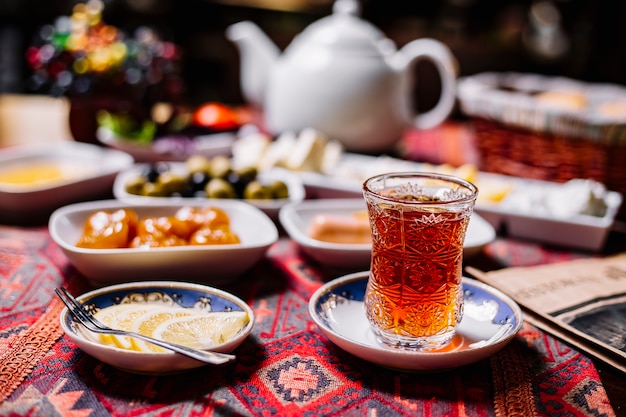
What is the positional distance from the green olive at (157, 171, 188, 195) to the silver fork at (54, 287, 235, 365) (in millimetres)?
518

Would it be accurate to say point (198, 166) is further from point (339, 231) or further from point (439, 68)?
point (439, 68)

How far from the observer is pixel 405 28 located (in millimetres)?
4391

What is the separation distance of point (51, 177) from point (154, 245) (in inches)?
23.8

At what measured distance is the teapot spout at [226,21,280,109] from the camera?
5.92ft

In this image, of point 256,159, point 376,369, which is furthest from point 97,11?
point 376,369

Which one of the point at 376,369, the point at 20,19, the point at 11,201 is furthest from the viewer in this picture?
the point at 20,19

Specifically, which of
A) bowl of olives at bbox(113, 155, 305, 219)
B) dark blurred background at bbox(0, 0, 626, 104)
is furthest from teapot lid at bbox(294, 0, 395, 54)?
dark blurred background at bbox(0, 0, 626, 104)

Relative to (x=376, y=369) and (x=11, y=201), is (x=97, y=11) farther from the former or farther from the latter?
(x=376, y=369)

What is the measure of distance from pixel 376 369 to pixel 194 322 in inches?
9.1

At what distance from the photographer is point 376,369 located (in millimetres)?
721

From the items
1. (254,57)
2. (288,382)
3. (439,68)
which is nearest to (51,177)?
(254,57)

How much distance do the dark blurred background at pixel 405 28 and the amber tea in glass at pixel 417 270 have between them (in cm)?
324

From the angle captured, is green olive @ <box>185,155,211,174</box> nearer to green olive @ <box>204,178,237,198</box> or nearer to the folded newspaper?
green olive @ <box>204,178,237,198</box>

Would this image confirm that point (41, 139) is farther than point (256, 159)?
Yes
